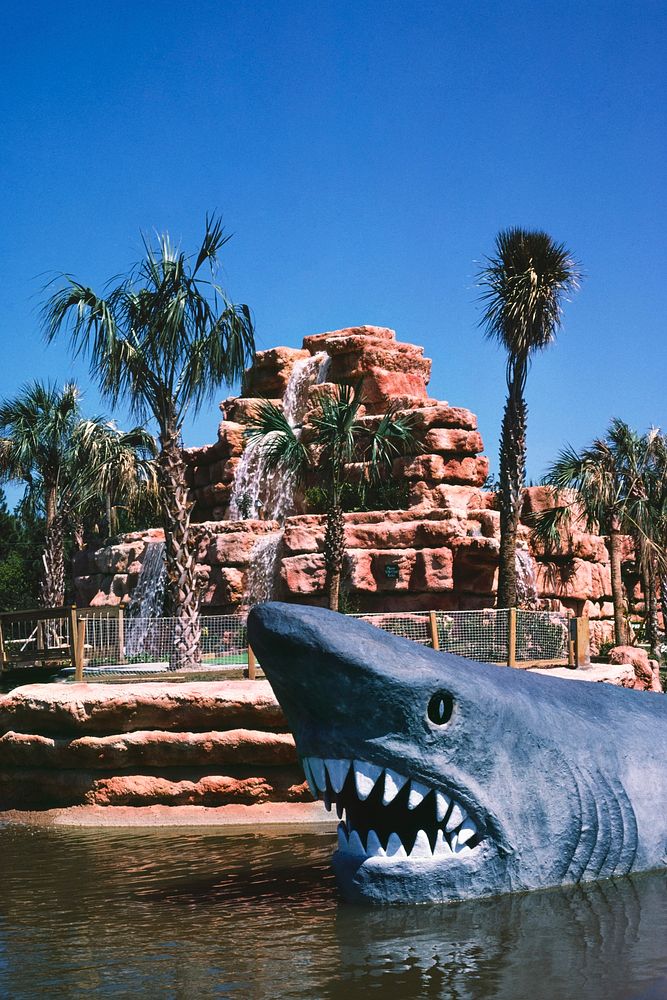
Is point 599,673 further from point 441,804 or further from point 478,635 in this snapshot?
point 441,804

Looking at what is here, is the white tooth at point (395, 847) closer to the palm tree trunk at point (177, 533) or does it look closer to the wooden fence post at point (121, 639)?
the wooden fence post at point (121, 639)

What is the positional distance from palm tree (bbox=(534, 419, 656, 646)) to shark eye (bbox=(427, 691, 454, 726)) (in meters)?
18.3

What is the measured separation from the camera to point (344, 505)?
2611cm

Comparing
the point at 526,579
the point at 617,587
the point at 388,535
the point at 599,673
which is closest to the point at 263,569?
the point at 388,535

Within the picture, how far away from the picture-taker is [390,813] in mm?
5570

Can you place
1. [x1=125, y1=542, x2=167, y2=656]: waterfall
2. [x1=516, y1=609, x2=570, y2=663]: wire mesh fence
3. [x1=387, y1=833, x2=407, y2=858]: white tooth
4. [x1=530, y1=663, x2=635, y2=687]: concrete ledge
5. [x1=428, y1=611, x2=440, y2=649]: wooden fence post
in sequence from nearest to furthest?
1. [x1=387, y1=833, x2=407, y2=858]: white tooth
2. [x1=530, y1=663, x2=635, y2=687]: concrete ledge
3. [x1=428, y1=611, x2=440, y2=649]: wooden fence post
4. [x1=516, y1=609, x2=570, y2=663]: wire mesh fence
5. [x1=125, y1=542, x2=167, y2=656]: waterfall

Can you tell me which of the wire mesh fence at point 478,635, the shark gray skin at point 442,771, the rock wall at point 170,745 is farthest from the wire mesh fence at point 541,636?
the shark gray skin at point 442,771

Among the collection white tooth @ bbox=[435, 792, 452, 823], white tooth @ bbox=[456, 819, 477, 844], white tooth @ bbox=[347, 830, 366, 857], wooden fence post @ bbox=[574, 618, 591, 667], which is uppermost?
wooden fence post @ bbox=[574, 618, 591, 667]

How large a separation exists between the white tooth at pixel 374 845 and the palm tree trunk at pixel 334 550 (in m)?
13.9

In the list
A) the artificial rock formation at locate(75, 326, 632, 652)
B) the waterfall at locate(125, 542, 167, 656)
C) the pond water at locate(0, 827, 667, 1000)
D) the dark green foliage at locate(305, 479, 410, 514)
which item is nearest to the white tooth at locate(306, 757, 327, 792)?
the pond water at locate(0, 827, 667, 1000)

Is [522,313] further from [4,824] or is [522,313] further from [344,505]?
[4,824]

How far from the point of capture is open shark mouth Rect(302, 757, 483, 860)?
5191 millimetres

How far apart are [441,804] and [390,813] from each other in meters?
0.46

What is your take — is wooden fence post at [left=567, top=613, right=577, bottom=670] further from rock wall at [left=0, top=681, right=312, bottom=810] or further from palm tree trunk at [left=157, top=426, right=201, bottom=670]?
palm tree trunk at [left=157, top=426, right=201, bottom=670]
